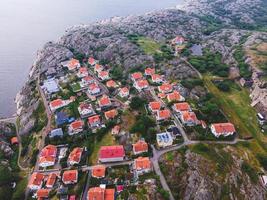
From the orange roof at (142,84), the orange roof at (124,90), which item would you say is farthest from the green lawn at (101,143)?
the orange roof at (142,84)

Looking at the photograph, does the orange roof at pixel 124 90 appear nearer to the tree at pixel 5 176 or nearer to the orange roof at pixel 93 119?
the orange roof at pixel 93 119

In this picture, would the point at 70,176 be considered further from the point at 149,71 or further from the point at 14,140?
the point at 149,71

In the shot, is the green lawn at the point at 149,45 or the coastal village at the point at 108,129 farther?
the green lawn at the point at 149,45

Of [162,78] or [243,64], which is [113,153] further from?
[243,64]

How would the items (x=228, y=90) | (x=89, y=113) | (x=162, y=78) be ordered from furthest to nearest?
(x=162, y=78) < (x=228, y=90) < (x=89, y=113)

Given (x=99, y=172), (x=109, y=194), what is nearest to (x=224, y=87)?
(x=99, y=172)

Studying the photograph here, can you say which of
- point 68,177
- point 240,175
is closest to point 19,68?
point 68,177

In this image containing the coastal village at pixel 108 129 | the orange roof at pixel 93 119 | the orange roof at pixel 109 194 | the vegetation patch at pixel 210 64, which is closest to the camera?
the orange roof at pixel 109 194
